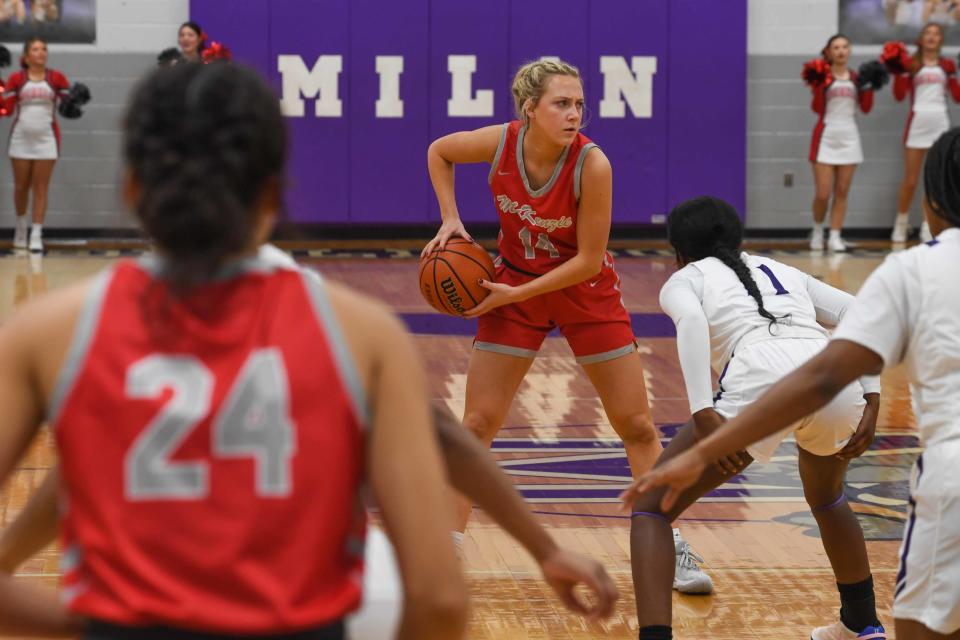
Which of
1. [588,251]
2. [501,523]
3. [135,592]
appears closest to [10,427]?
[135,592]

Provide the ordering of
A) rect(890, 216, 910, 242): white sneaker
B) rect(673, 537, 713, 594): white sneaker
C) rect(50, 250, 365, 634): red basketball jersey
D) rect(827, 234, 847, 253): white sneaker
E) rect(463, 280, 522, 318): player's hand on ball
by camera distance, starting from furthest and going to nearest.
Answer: rect(890, 216, 910, 242): white sneaker → rect(827, 234, 847, 253): white sneaker → rect(463, 280, 522, 318): player's hand on ball → rect(673, 537, 713, 594): white sneaker → rect(50, 250, 365, 634): red basketball jersey

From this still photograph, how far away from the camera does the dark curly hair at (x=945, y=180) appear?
8.28 ft

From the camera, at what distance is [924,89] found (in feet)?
47.3

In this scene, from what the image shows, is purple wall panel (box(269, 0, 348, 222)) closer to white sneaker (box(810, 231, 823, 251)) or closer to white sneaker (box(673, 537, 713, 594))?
white sneaker (box(810, 231, 823, 251))

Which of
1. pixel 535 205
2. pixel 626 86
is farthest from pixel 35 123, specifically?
pixel 535 205

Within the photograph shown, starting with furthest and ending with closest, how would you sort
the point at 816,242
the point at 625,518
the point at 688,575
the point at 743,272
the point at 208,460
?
the point at 816,242 → the point at 625,518 → the point at 688,575 → the point at 743,272 → the point at 208,460

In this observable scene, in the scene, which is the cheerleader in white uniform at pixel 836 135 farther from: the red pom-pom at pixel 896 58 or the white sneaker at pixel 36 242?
the white sneaker at pixel 36 242

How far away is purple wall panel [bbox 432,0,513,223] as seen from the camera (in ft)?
47.6

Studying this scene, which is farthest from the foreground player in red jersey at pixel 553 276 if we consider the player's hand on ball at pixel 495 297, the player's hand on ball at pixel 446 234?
the player's hand on ball at pixel 446 234

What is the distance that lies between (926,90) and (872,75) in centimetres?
67

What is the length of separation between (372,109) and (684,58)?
3139 mm

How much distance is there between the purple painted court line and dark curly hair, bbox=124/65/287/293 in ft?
25.0

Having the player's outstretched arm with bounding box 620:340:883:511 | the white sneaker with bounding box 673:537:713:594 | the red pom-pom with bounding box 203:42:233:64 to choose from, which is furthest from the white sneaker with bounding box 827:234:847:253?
the player's outstretched arm with bounding box 620:340:883:511

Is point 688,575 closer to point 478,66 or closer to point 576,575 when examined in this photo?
point 576,575
